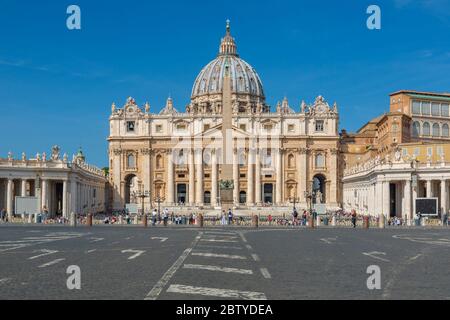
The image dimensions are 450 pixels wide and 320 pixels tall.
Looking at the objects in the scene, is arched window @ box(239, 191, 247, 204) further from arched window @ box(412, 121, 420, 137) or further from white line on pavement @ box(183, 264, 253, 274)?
white line on pavement @ box(183, 264, 253, 274)

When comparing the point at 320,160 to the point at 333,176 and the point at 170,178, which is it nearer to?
the point at 333,176

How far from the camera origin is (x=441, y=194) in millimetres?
75812

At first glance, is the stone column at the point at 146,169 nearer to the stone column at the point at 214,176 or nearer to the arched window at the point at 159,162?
the arched window at the point at 159,162

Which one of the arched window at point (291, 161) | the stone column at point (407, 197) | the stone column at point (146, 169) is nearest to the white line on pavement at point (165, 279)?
the stone column at point (407, 197)

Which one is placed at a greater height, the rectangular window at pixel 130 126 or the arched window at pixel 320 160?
the rectangular window at pixel 130 126

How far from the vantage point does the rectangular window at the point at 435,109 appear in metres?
107

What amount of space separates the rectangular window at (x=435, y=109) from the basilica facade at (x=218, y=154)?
16660 millimetres

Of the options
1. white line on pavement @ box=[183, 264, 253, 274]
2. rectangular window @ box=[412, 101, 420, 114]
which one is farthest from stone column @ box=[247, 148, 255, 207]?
white line on pavement @ box=[183, 264, 253, 274]

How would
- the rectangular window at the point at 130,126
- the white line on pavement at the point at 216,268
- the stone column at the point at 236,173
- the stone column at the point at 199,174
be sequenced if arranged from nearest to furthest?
1. the white line on pavement at the point at 216,268
2. the stone column at the point at 236,173
3. the stone column at the point at 199,174
4. the rectangular window at the point at 130,126

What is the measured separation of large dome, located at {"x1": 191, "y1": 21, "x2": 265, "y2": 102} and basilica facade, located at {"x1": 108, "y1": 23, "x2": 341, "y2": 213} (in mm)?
31921

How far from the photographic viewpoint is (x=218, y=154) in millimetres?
116375

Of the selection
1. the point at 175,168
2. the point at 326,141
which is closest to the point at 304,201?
the point at 326,141
